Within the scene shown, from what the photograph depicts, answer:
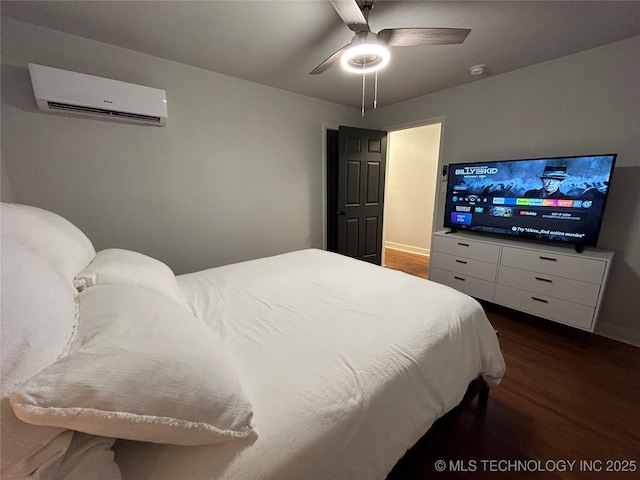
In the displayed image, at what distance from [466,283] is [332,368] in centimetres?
237

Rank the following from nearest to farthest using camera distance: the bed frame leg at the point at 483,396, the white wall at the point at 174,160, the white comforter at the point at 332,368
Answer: the white comforter at the point at 332,368 → the bed frame leg at the point at 483,396 → the white wall at the point at 174,160

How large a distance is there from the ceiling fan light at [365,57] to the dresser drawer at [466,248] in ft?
6.20

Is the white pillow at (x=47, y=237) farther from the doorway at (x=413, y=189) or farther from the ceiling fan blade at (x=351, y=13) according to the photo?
the doorway at (x=413, y=189)

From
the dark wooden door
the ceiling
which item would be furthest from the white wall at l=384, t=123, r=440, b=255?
the ceiling

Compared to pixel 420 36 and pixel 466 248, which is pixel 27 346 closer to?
pixel 420 36

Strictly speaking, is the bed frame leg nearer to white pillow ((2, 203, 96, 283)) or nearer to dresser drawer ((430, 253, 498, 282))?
dresser drawer ((430, 253, 498, 282))

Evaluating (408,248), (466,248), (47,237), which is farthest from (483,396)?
(408,248)

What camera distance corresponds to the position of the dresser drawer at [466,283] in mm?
2539

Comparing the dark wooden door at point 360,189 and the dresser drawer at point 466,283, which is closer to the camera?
the dresser drawer at point 466,283

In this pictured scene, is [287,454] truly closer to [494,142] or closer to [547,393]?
[547,393]

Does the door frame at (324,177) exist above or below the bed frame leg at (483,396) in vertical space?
above

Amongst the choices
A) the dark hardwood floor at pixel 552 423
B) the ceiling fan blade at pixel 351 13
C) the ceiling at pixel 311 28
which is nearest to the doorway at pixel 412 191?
the ceiling at pixel 311 28

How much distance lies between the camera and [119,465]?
0.59m

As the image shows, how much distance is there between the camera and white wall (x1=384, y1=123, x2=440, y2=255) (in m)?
4.78
